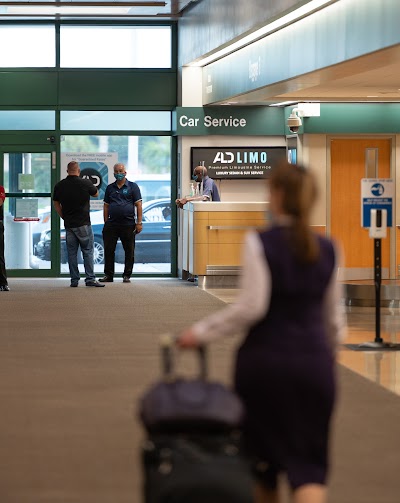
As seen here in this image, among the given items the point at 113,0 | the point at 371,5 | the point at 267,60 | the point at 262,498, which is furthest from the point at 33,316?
the point at 262,498

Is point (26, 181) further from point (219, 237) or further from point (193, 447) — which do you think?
point (193, 447)

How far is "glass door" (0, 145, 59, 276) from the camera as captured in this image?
64.6 feet

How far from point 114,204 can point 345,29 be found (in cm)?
807

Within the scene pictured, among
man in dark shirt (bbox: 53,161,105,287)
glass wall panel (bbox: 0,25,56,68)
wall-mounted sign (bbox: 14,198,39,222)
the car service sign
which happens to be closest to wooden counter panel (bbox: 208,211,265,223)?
man in dark shirt (bbox: 53,161,105,287)

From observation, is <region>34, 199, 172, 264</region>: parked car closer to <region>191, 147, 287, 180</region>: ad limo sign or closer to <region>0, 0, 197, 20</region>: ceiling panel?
<region>191, 147, 287, 180</region>: ad limo sign

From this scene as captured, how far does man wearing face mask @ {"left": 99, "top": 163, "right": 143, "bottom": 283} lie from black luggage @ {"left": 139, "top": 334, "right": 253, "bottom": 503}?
14844 millimetres

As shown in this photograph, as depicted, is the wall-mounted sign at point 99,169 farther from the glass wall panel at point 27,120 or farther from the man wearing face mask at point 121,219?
the man wearing face mask at point 121,219

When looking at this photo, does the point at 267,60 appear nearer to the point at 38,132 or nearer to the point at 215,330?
the point at 38,132

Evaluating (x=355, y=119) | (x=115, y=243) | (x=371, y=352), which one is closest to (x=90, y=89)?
(x=115, y=243)

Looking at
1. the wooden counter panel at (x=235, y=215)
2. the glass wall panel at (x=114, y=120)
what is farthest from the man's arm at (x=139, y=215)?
the glass wall panel at (x=114, y=120)

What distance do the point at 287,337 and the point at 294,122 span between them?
14.4 metres

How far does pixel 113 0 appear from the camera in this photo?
18016 mm

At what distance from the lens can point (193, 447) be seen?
345 centimetres

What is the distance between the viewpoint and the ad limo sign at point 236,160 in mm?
19250
